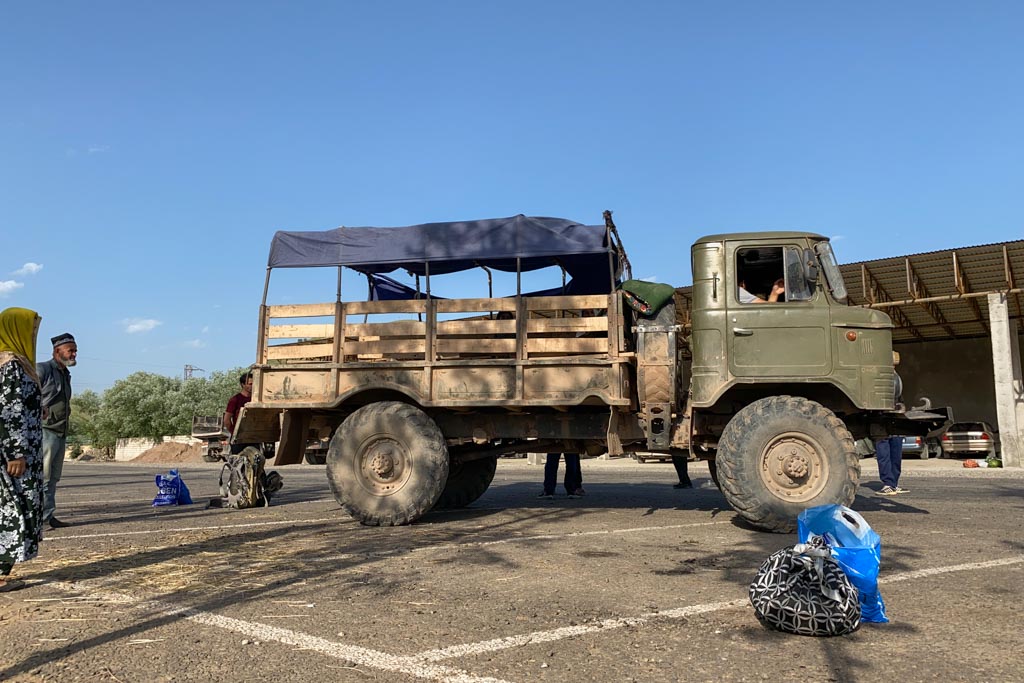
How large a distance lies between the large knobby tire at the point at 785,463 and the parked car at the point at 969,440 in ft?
65.3

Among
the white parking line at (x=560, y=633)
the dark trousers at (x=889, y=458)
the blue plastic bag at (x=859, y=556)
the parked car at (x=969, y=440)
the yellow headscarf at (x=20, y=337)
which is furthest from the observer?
the parked car at (x=969, y=440)

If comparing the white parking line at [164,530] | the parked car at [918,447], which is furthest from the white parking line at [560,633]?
the parked car at [918,447]

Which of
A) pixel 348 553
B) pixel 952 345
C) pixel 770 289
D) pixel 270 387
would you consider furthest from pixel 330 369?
pixel 952 345

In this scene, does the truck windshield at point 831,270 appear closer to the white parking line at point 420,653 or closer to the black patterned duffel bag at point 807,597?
the white parking line at point 420,653

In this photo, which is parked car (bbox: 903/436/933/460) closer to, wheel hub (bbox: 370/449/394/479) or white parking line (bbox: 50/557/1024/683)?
wheel hub (bbox: 370/449/394/479)

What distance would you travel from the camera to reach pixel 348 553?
5742mm

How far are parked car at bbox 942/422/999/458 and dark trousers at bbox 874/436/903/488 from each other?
15016mm

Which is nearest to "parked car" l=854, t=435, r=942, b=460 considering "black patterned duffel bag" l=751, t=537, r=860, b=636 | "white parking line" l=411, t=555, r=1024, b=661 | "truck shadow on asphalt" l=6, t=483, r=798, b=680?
"truck shadow on asphalt" l=6, t=483, r=798, b=680

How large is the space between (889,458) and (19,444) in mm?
10510

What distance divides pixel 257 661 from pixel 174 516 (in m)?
6.47

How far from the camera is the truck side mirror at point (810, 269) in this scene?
6.98m

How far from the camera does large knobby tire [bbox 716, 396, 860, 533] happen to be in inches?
254

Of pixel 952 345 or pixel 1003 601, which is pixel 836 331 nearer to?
pixel 1003 601

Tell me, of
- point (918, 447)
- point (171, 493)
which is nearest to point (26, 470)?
point (171, 493)
